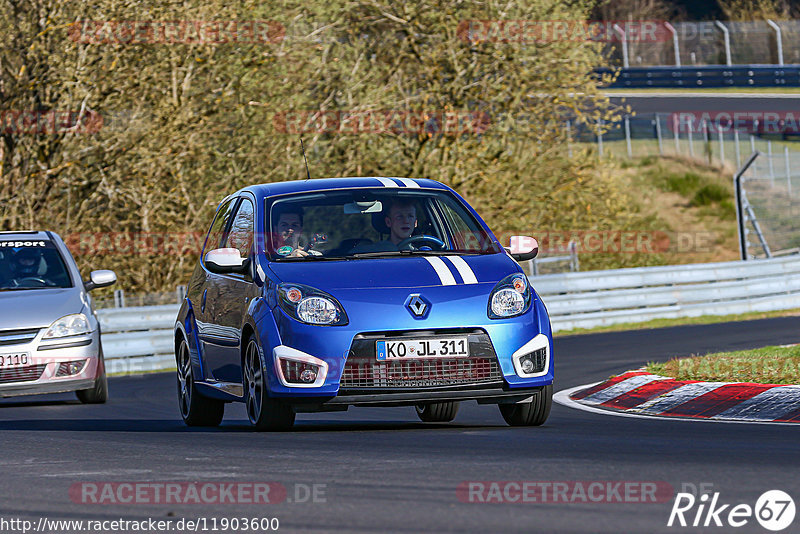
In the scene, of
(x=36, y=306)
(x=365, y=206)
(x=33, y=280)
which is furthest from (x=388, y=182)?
(x=33, y=280)

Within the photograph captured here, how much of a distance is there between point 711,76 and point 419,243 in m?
48.0

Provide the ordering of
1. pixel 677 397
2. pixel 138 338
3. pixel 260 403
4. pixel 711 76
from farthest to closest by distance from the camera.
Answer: pixel 711 76 < pixel 138 338 < pixel 677 397 < pixel 260 403

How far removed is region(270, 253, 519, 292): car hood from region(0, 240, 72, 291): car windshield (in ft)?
18.2

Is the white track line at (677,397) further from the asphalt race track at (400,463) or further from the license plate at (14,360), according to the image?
the license plate at (14,360)

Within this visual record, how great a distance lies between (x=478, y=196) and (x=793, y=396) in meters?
17.9

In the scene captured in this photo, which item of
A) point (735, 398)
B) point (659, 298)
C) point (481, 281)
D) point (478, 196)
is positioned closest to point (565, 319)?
point (659, 298)

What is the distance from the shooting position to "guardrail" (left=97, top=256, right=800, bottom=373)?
22797mm

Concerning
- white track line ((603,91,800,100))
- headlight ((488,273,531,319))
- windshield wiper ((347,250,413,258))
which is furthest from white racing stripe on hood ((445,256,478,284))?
white track line ((603,91,800,100))

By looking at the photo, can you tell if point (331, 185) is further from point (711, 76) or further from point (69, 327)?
point (711, 76)

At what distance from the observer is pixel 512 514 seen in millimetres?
5902

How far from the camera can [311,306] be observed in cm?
881

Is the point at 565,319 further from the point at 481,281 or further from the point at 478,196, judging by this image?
the point at 481,281

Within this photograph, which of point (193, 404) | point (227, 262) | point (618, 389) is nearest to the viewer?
point (227, 262)

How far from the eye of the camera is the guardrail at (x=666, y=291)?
2280 cm
